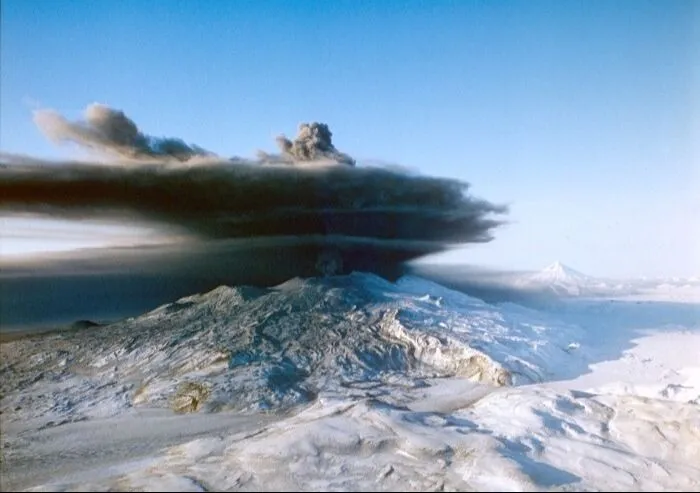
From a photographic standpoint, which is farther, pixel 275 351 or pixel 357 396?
pixel 275 351

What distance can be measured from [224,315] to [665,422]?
73.5 ft

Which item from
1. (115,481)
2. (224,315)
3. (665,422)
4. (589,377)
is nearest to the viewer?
(115,481)

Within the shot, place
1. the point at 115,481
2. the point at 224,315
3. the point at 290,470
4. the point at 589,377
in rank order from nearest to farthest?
1. the point at 115,481
2. the point at 290,470
3. the point at 589,377
4. the point at 224,315

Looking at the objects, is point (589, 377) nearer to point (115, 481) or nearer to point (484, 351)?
point (484, 351)

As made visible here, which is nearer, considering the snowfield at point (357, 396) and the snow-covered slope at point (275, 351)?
the snowfield at point (357, 396)

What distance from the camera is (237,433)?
16.9 m

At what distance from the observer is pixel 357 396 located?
20.9m

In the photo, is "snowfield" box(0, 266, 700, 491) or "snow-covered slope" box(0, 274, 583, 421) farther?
"snow-covered slope" box(0, 274, 583, 421)

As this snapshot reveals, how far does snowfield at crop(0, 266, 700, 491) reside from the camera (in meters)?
12.9

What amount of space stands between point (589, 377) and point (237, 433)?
56.7 feet

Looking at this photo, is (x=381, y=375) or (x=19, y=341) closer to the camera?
(x=19, y=341)

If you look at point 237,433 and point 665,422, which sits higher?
point 665,422

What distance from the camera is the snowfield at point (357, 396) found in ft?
42.4

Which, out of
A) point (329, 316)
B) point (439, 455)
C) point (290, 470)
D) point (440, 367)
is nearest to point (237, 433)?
point (290, 470)
